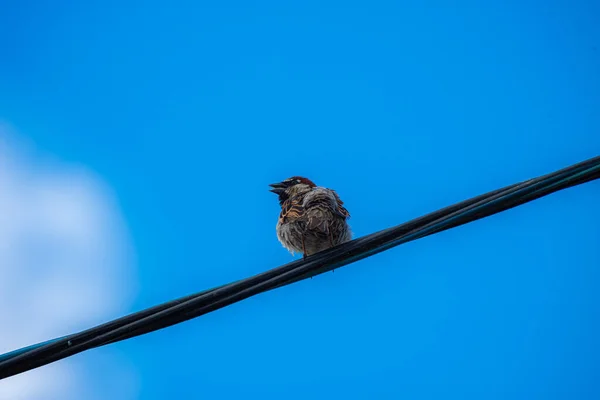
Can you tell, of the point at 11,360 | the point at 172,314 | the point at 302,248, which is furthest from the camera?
the point at 302,248

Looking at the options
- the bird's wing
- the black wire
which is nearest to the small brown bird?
the bird's wing

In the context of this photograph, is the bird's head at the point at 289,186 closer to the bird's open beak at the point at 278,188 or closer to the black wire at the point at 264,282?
the bird's open beak at the point at 278,188

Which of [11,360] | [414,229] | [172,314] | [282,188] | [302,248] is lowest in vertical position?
[11,360]

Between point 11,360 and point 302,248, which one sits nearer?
point 11,360

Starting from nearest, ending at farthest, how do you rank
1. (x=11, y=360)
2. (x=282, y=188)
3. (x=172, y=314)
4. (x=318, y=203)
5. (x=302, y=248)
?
1. (x=11, y=360)
2. (x=172, y=314)
3. (x=318, y=203)
4. (x=302, y=248)
5. (x=282, y=188)

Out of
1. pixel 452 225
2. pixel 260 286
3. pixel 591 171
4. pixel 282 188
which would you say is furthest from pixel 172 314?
pixel 282 188

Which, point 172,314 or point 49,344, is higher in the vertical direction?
point 172,314

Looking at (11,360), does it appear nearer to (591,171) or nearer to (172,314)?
(172,314)

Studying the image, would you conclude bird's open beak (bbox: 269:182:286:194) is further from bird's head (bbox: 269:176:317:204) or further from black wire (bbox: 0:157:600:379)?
black wire (bbox: 0:157:600:379)
